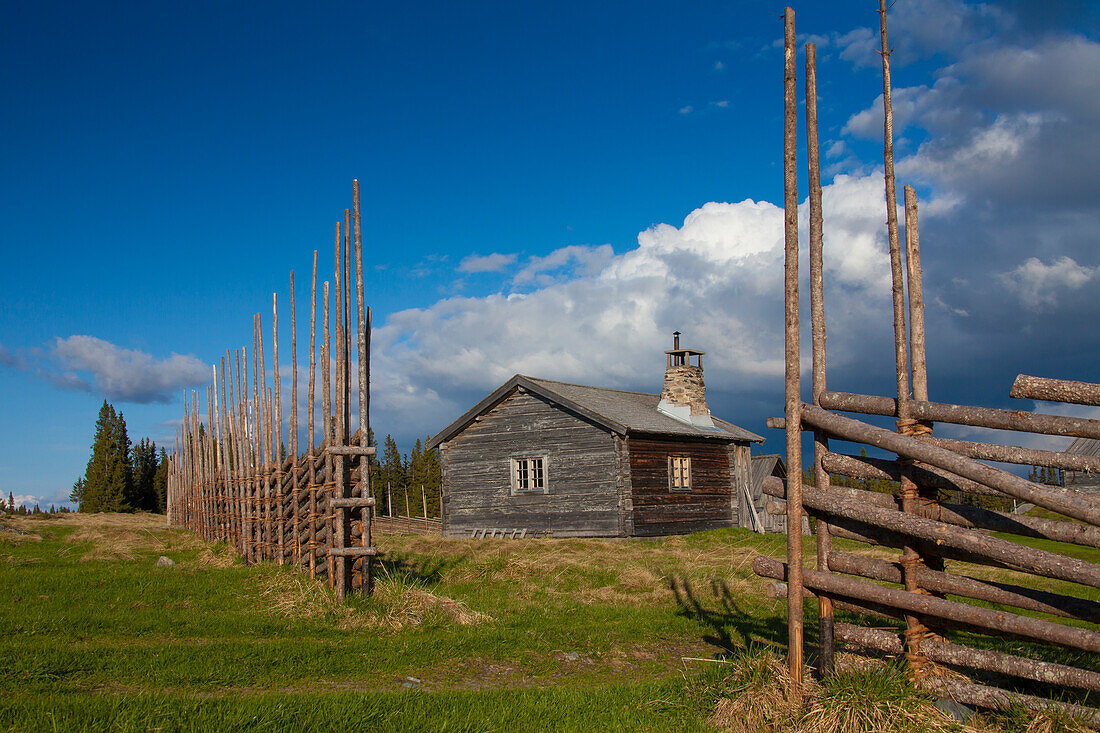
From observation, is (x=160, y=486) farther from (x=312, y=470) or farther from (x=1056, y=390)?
(x=1056, y=390)

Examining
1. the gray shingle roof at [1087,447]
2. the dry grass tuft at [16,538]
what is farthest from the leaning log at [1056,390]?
the gray shingle roof at [1087,447]

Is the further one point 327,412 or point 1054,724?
point 327,412

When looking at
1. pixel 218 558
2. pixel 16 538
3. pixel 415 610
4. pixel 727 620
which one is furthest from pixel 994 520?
pixel 16 538

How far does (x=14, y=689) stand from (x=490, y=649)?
458cm

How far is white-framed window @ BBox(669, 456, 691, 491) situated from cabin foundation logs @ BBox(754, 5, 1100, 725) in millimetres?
18454

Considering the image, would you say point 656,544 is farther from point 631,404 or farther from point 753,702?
point 753,702

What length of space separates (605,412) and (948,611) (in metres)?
19.1

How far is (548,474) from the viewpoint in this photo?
2523 centimetres

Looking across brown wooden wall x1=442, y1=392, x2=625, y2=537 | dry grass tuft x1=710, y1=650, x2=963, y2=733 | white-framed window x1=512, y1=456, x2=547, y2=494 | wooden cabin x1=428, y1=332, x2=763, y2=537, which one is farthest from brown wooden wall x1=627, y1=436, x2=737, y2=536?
dry grass tuft x1=710, y1=650, x2=963, y2=733

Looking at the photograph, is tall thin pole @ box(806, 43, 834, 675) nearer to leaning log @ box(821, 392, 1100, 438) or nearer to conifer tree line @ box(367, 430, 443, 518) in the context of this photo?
leaning log @ box(821, 392, 1100, 438)

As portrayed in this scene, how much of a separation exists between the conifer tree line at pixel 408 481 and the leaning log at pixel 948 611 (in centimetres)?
A: 5306

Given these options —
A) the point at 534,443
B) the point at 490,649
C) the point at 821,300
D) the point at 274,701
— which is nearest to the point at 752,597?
the point at 490,649

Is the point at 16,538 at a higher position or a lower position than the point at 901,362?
lower

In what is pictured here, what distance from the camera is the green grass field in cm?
592
